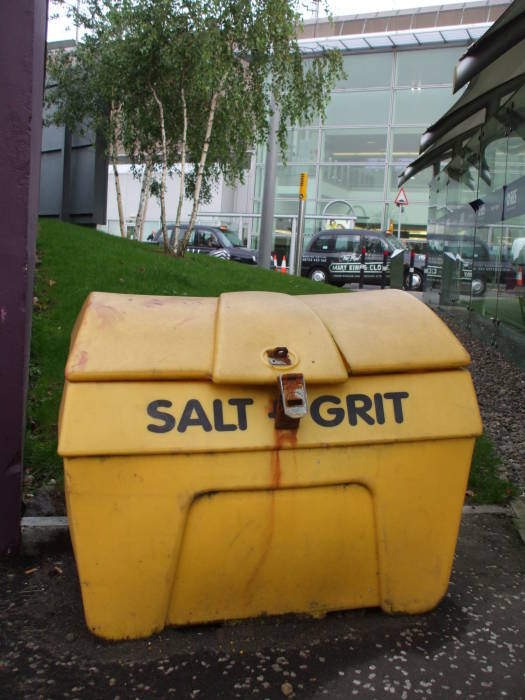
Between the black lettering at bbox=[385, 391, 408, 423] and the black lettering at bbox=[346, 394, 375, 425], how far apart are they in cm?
8

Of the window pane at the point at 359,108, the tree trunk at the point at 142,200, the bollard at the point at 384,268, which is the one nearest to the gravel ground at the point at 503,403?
the tree trunk at the point at 142,200

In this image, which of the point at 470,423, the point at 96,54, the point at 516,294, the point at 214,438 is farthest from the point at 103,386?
the point at 96,54

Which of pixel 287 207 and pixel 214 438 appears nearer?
pixel 214 438

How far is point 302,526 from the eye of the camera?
235cm

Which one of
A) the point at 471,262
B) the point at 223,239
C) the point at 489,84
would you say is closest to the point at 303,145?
the point at 223,239

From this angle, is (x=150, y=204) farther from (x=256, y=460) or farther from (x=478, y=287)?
(x=256, y=460)

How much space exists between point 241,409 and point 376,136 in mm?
30303

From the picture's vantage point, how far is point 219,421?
227cm

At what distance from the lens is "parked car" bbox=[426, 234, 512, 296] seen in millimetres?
8914

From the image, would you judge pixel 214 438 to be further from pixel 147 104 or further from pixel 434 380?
pixel 147 104

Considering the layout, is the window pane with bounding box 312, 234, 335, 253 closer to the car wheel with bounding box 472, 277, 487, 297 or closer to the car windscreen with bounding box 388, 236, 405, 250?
the car windscreen with bounding box 388, 236, 405, 250

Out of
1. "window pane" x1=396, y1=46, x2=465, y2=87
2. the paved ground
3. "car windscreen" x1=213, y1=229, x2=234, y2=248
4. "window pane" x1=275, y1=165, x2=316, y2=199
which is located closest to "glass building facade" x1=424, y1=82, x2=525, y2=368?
the paved ground

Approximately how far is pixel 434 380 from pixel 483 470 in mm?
2080

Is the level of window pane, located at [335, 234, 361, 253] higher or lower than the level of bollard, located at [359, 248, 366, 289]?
higher
